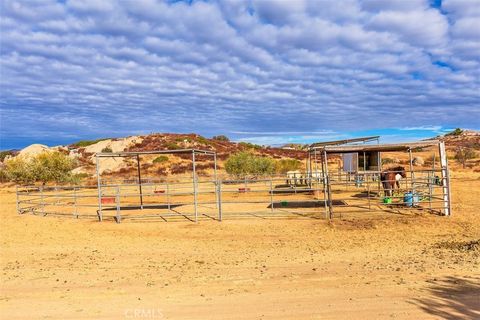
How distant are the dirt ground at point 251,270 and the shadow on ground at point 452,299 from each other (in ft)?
0.05

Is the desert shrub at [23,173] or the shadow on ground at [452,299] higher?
the desert shrub at [23,173]

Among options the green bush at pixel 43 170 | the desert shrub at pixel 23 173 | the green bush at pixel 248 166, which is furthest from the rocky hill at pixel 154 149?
the green bush at pixel 248 166

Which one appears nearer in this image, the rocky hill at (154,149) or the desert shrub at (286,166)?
the desert shrub at (286,166)

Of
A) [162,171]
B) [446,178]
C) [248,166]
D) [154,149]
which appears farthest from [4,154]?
[446,178]

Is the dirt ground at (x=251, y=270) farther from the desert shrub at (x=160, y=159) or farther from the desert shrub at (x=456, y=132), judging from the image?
the desert shrub at (x=456, y=132)

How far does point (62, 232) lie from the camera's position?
42.2 feet

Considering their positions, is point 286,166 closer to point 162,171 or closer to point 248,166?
point 248,166

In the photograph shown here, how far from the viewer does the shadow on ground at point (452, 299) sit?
5.11 meters

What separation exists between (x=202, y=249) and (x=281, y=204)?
7.90 m

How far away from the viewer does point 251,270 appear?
301 inches

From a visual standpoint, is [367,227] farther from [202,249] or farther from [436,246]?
[202,249]

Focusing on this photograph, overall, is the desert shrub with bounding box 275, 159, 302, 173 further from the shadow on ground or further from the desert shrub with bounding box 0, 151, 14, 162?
the desert shrub with bounding box 0, 151, 14, 162

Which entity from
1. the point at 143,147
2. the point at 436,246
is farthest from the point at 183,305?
the point at 143,147

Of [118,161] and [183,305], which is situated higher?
[118,161]
